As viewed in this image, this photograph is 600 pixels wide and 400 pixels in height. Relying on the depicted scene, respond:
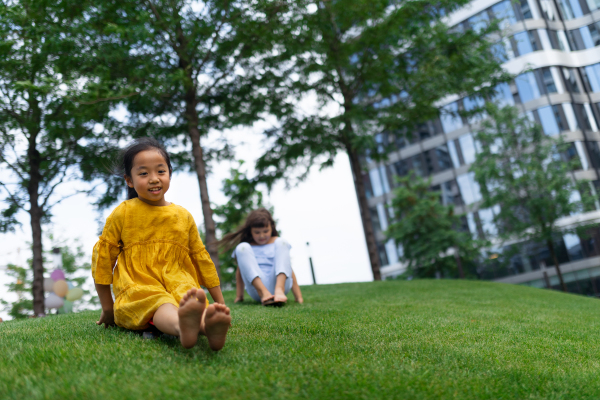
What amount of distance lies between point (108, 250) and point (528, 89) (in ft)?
103

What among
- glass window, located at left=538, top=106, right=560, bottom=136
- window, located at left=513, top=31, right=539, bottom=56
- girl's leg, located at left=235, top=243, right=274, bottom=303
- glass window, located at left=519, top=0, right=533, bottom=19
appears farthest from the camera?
glass window, located at left=519, top=0, right=533, bottom=19

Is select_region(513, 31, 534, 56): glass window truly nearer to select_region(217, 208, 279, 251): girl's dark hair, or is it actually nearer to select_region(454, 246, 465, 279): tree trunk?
select_region(454, 246, 465, 279): tree trunk

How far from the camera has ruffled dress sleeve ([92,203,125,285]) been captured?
11.0ft

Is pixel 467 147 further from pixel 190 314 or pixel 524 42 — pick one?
pixel 190 314

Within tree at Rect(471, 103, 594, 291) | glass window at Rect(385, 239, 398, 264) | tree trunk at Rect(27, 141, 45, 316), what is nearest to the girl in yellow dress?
tree trunk at Rect(27, 141, 45, 316)

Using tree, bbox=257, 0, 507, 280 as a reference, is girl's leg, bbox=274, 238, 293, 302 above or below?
below

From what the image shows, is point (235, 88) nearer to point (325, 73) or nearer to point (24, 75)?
point (325, 73)

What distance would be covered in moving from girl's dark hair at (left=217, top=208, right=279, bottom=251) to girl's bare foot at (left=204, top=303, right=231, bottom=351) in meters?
3.73

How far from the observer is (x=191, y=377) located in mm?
2314

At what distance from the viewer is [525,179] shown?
19.5 metres

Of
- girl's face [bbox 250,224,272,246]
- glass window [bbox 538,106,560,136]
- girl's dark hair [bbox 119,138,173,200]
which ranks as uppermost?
glass window [bbox 538,106,560,136]

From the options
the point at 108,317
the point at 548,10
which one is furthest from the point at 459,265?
the point at 108,317

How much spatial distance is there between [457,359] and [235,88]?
10490 mm

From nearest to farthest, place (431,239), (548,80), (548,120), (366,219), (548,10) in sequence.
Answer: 1. (366,219)
2. (431,239)
3. (548,120)
4. (548,80)
5. (548,10)
